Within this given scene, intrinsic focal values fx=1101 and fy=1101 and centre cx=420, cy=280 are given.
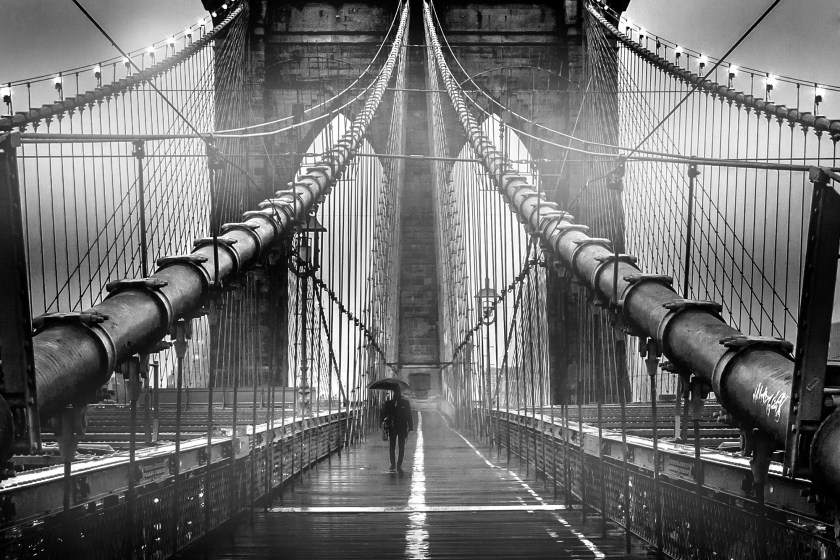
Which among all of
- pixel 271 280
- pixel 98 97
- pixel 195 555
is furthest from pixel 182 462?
pixel 98 97

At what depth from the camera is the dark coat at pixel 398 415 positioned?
12172 millimetres

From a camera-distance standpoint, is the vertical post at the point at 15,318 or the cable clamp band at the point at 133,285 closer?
the vertical post at the point at 15,318

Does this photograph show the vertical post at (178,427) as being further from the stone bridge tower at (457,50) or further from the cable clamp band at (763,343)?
the stone bridge tower at (457,50)

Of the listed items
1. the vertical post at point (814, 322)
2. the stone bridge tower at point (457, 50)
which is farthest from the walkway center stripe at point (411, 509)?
the stone bridge tower at point (457, 50)

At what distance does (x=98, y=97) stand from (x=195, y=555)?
7551mm

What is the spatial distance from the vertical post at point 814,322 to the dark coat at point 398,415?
8886 millimetres

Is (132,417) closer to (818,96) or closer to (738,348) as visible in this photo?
(738,348)

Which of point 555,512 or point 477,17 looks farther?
point 477,17

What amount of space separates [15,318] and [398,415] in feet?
30.1

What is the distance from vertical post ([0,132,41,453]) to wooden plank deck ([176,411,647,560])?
2.59 metres

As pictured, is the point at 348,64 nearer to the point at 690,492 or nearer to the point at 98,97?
the point at 98,97

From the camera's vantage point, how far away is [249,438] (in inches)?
320

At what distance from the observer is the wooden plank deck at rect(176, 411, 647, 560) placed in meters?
5.89

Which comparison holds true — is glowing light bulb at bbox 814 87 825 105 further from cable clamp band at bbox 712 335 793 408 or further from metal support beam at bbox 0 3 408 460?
cable clamp band at bbox 712 335 793 408
